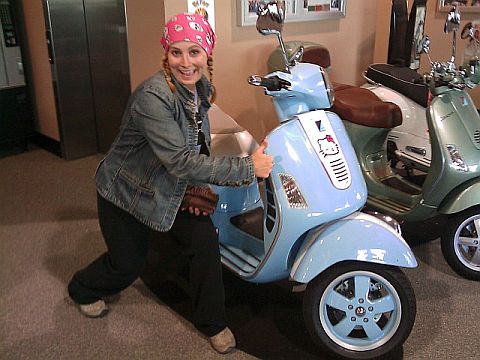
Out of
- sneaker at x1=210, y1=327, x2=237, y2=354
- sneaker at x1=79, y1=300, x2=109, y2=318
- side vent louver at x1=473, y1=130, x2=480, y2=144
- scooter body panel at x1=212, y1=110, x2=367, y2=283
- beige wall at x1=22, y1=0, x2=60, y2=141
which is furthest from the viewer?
beige wall at x1=22, y1=0, x2=60, y2=141

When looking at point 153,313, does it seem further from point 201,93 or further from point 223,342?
point 201,93

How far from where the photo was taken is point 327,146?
6.12 feet

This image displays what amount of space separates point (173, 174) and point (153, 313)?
71cm

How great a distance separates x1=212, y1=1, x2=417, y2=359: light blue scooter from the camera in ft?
5.93

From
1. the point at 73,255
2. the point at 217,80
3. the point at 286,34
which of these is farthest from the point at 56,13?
the point at 73,255

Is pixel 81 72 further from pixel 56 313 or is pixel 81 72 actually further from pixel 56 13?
pixel 56 313

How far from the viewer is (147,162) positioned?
1864 millimetres

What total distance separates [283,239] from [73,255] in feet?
4.02

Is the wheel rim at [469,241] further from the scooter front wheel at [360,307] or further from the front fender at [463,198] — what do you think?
the scooter front wheel at [360,307]

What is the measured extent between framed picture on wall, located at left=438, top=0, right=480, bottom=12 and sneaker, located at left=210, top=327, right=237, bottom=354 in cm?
335

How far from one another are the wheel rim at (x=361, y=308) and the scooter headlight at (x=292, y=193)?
0.27m

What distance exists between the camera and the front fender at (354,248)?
1.79 metres

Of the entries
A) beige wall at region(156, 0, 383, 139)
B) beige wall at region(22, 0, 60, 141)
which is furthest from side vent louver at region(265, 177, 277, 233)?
beige wall at region(22, 0, 60, 141)

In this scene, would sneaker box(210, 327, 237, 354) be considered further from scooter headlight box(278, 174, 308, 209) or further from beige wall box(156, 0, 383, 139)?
beige wall box(156, 0, 383, 139)
